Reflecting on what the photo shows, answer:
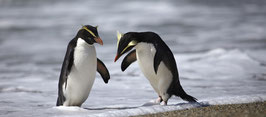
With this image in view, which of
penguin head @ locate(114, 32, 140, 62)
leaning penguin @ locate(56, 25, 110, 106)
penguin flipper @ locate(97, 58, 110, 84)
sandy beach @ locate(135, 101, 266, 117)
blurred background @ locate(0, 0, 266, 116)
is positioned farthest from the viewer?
blurred background @ locate(0, 0, 266, 116)

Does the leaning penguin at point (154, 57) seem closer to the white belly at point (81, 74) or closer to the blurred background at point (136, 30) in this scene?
the white belly at point (81, 74)

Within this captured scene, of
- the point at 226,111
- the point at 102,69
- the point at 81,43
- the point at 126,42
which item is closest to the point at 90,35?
the point at 81,43

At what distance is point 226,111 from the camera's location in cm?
418

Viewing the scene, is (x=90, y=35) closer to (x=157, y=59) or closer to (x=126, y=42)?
(x=126, y=42)

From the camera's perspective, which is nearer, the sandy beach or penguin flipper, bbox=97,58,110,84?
the sandy beach

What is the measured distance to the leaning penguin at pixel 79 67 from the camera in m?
4.76

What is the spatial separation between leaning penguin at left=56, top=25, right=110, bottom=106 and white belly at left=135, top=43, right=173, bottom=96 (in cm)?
50

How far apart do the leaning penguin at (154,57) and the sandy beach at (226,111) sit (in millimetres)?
448

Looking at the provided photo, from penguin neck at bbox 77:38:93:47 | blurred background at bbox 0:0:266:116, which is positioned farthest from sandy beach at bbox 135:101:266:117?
penguin neck at bbox 77:38:93:47

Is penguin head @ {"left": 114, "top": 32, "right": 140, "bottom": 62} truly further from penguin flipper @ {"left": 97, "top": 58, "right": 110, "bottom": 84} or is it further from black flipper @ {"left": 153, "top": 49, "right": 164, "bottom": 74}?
penguin flipper @ {"left": 97, "top": 58, "right": 110, "bottom": 84}

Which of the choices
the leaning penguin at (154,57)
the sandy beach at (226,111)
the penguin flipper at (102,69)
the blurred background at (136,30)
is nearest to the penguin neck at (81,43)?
the leaning penguin at (154,57)

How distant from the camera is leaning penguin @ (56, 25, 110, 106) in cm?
476

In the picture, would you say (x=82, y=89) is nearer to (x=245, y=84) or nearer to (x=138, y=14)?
(x=245, y=84)

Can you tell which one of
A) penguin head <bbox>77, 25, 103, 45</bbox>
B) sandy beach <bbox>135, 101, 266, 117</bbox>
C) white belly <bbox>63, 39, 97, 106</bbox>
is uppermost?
penguin head <bbox>77, 25, 103, 45</bbox>
